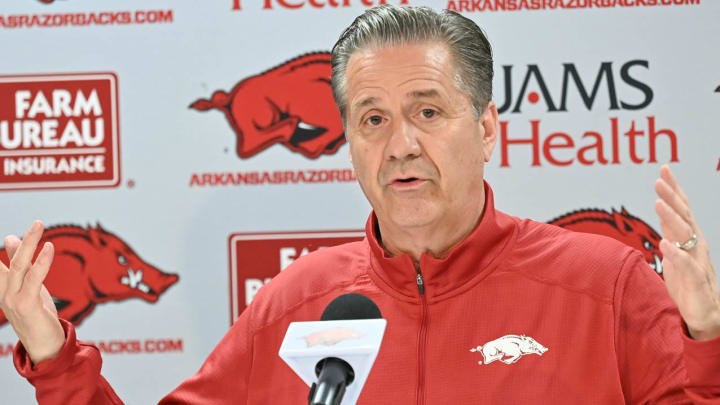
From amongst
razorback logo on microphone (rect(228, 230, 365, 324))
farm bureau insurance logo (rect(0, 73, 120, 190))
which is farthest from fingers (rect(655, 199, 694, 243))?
farm bureau insurance logo (rect(0, 73, 120, 190))

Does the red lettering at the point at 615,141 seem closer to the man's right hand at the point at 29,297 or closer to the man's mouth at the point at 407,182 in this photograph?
the man's mouth at the point at 407,182

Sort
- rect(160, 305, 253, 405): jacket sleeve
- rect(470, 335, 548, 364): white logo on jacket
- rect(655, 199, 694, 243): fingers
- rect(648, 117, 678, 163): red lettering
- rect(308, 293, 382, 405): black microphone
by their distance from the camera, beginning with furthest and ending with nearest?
rect(648, 117, 678, 163): red lettering → rect(160, 305, 253, 405): jacket sleeve → rect(470, 335, 548, 364): white logo on jacket → rect(655, 199, 694, 243): fingers → rect(308, 293, 382, 405): black microphone

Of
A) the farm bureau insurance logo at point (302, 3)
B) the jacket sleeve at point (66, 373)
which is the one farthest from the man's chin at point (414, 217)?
the farm bureau insurance logo at point (302, 3)

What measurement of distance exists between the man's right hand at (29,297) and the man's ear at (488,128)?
87 cm

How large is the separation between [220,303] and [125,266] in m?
0.29

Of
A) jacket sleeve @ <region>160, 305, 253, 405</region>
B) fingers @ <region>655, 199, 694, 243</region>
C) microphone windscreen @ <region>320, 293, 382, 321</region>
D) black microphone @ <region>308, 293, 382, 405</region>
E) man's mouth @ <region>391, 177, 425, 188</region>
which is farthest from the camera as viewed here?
jacket sleeve @ <region>160, 305, 253, 405</region>

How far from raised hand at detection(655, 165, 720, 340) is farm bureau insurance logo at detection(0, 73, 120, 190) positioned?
5.52 ft

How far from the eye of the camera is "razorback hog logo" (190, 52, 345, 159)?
2436mm

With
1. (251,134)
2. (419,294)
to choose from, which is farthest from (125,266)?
(419,294)

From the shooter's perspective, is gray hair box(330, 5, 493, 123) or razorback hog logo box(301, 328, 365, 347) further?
gray hair box(330, 5, 493, 123)

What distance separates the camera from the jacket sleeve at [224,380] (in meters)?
1.76

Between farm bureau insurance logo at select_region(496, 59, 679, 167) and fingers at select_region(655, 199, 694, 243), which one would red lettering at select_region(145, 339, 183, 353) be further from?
fingers at select_region(655, 199, 694, 243)

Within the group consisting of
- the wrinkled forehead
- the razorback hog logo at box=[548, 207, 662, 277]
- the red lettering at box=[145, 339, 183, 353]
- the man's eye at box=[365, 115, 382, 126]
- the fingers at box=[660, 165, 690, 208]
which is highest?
the wrinkled forehead

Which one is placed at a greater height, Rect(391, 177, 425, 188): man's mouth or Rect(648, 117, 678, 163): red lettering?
Rect(648, 117, 678, 163): red lettering
